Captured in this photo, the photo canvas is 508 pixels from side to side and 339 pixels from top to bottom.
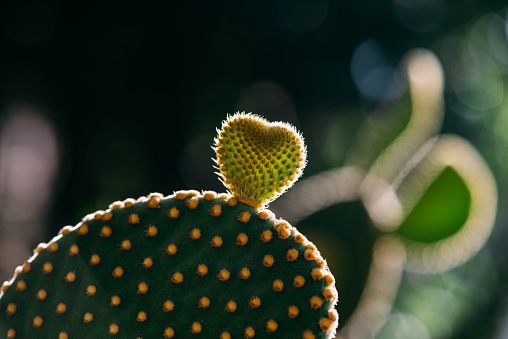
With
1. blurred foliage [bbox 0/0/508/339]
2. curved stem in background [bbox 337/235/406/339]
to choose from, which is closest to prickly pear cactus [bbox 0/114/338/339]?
curved stem in background [bbox 337/235/406/339]

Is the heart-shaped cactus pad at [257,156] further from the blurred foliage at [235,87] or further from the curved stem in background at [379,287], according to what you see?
the blurred foliage at [235,87]

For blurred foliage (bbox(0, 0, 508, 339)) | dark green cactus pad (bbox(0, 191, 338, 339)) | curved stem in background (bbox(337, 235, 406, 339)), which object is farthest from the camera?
blurred foliage (bbox(0, 0, 508, 339))

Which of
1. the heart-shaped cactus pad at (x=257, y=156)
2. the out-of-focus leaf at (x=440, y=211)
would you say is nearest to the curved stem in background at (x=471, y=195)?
the out-of-focus leaf at (x=440, y=211)

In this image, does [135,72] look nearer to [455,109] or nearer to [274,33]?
[274,33]

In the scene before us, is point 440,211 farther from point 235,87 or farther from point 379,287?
point 235,87

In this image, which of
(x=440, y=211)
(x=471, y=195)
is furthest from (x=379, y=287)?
(x=471, y=195)

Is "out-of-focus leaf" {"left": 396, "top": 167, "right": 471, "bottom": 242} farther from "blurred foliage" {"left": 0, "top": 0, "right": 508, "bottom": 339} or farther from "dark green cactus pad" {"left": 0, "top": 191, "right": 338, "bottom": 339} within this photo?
"dark green cactus pad" {"left": 0, "top": 191, "right": 338, "bottom": 339}

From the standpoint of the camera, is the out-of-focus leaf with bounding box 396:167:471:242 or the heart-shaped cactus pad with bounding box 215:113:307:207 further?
the out-of-focus leaf with bounding box 396:167:471:242

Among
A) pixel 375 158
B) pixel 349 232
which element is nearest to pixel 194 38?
pixel 375 158
